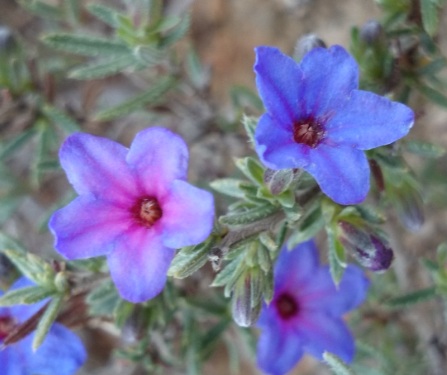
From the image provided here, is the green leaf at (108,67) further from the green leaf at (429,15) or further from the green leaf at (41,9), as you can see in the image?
the green leaf at (429,15)

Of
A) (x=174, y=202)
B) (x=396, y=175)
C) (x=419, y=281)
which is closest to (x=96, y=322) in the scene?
(x=174, y=202)

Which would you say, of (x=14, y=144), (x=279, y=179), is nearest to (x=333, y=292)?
(x=279, y=179)

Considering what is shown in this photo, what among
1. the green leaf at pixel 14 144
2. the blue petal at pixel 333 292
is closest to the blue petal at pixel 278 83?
the blue petal at pixel 333 292

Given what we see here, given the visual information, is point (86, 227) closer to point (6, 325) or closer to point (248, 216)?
point (248, 216)

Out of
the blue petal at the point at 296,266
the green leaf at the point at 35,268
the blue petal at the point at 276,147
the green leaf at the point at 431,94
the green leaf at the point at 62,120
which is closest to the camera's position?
the blue petal at the point at 276,147

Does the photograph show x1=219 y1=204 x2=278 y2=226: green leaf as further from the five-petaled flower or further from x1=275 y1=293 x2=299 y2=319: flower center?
x1=275 y1=293 x2=299 y2=319: flower center

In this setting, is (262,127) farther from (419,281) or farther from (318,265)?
(419,281)

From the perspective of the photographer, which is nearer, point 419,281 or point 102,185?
point 102,185
